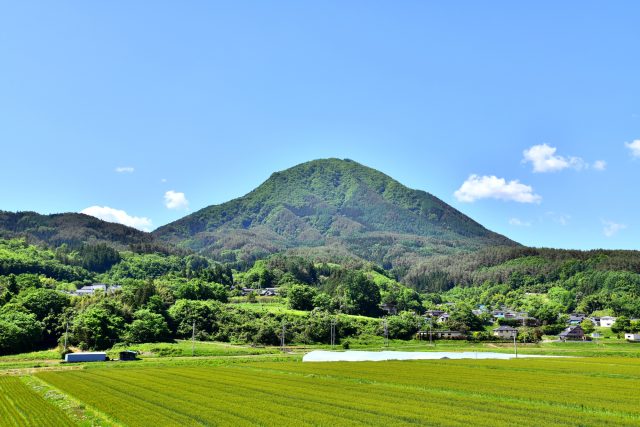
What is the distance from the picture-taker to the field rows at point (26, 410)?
90.1 ft

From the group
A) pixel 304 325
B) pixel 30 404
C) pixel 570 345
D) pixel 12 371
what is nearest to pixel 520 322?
pixel 570 345

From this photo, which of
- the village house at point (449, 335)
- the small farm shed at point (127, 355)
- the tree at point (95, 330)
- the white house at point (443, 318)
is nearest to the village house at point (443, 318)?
the white house at point (443, 318)

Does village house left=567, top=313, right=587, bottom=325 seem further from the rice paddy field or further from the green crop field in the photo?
the green crop field

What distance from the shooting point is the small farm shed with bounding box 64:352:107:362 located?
68331mm

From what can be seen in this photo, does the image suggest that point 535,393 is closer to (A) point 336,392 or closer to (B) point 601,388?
(B) point 601,388

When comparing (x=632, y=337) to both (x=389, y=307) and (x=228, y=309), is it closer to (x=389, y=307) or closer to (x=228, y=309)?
(x=389, y=307)

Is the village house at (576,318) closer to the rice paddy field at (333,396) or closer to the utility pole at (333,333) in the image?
the utility pole at (333,333)

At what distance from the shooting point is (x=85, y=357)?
69125 millimetres

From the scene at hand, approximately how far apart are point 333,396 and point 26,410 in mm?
17878

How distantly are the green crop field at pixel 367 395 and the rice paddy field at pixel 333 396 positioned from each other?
0.19ft

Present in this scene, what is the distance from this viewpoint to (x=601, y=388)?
119 feet

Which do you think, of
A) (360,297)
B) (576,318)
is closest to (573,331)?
(576,318)

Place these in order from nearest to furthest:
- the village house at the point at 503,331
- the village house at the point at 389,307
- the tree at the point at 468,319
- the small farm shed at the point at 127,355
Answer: the small farm shed at the point at 127,355, the village house at the point at 503,331, the tree at the point at 468,319, the village house at the point at 389,307

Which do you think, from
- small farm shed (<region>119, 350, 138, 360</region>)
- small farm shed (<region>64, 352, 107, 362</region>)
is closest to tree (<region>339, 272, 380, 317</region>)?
small farm shed (<region>119, 350, 138, 360</region>)
